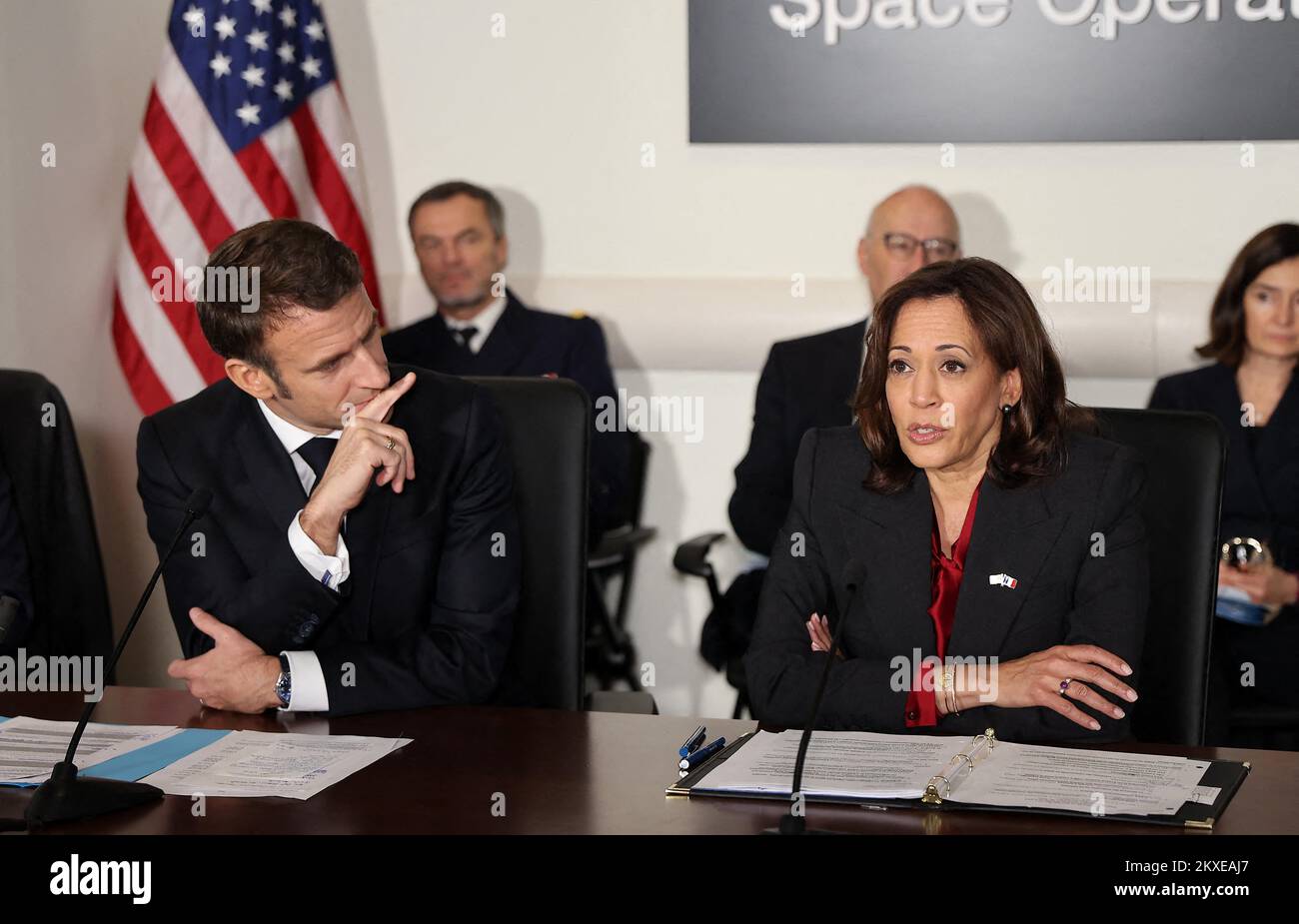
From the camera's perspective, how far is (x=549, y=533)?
2.62m

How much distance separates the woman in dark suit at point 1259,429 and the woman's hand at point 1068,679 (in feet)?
4.29

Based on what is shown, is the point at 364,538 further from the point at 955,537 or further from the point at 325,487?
the point at 955,537

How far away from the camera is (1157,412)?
2537 millimetres

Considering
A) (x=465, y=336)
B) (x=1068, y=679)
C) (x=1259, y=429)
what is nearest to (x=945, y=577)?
(x=1068, y=679)

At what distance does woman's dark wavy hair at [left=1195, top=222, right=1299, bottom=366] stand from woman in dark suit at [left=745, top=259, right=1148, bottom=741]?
1.63 metres

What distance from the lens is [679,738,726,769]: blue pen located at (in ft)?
A: 6.14

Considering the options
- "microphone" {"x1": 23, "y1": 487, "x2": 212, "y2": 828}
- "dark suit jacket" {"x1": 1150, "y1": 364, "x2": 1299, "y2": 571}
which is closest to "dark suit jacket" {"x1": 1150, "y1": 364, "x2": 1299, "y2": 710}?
"dark suit jacket" {"x1": 1150, "y1": 364, "x2": 1299, "y2": 571}

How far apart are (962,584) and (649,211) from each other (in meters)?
2.76

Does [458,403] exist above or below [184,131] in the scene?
below

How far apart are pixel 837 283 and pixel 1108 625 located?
8.48ft

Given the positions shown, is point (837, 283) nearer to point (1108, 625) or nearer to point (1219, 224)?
point (1219, 224)

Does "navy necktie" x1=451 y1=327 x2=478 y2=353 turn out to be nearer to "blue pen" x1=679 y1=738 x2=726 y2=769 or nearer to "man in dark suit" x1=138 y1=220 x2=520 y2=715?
"man in dark suit" x1=138 y1=220 x2=520 y2=715
